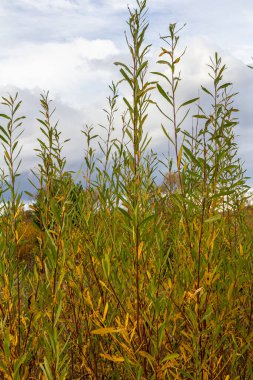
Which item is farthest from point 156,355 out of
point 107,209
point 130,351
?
point 107,209

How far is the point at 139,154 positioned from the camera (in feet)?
5.55

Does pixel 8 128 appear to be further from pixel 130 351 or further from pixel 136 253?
pixel 130 351

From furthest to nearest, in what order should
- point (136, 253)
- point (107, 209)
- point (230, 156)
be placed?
1. point (230, 156)
2. point (107, 209)
3. point (136, 253)

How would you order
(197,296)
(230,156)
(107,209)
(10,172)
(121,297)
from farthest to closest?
(230,156) < (107,209) < (10,172) < (121,297) < (197,296)

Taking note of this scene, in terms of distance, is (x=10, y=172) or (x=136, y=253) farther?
(x=10, y=172)

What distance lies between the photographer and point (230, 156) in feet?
9.74

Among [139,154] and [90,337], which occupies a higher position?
[139,154]

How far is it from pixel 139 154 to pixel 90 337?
41.1 inches

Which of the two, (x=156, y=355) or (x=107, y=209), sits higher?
(x=107, y=209)

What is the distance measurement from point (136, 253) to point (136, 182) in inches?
10.0

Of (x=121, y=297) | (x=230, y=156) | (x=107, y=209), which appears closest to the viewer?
(x=121, y=297)

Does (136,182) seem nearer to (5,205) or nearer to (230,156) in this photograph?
(5,205)

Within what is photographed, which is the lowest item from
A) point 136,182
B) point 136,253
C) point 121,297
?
point 121,297

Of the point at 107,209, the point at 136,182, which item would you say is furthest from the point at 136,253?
the point at 107,209
